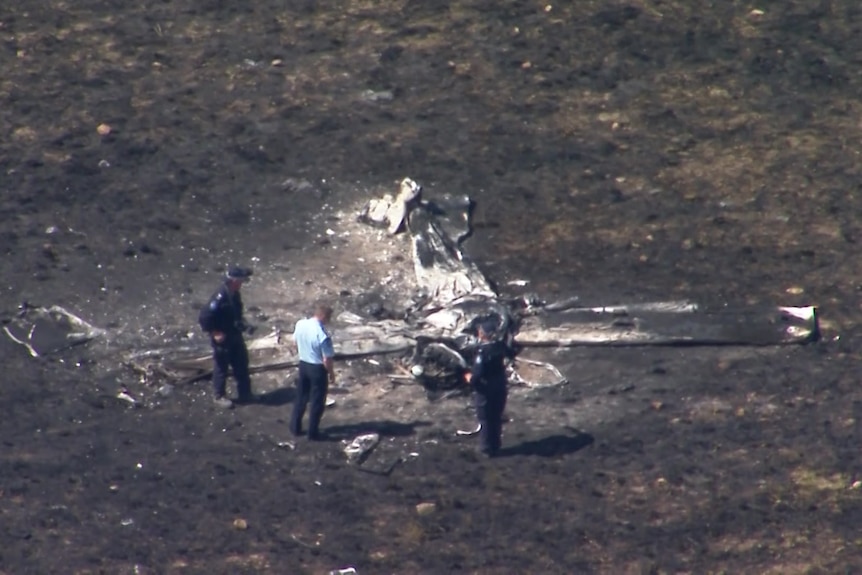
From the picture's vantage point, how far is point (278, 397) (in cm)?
1273

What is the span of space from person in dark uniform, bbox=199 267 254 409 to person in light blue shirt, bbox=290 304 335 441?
0.72 m

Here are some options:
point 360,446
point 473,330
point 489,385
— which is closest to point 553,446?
point 489,385

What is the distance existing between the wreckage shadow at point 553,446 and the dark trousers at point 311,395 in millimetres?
1664

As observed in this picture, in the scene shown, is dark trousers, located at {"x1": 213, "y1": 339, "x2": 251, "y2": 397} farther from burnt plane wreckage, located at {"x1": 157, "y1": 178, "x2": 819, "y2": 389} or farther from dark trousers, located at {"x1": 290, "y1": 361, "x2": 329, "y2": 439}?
dark trousers, located at {"x1": 290, "y1": 361, "x2": 329, "y2": 439}

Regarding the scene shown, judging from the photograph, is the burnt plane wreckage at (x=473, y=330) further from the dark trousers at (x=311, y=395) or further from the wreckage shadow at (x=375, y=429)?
the dark trousers at (x=311, y=395)

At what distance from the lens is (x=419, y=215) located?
14.7 meters

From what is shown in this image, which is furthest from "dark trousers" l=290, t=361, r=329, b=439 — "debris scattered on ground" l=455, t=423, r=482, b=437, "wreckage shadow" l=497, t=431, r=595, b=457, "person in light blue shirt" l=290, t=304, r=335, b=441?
"wreckage shadow" l=497, t=431, r=595, b=457

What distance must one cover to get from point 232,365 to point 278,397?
621 millimetres

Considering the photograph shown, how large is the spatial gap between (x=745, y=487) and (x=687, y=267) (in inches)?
144

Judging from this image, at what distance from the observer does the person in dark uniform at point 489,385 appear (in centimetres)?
1142

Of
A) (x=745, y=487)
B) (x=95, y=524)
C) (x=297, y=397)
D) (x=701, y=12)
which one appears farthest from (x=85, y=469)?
(x=701, y=12)

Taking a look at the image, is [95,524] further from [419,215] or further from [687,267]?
[687,267]

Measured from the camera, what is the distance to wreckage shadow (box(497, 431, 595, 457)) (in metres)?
11.8

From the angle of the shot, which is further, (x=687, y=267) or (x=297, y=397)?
(x=687, y=267)
